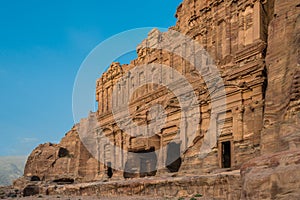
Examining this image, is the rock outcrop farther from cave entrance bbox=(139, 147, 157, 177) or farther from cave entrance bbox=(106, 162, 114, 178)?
cave entrance bbox=(106, 162, 114, 178)

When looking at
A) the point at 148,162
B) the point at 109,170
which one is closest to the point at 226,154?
the point at 148,162

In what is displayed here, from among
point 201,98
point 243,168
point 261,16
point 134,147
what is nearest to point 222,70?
point 201,98

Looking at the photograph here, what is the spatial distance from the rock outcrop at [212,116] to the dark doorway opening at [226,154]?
0.26 ft

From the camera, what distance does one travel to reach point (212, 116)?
28219mm

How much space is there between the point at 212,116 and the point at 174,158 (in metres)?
5.29

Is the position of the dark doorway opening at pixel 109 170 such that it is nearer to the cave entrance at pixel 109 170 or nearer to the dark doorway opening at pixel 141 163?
the cave entrance at pixel 109 170

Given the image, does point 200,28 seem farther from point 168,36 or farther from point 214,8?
point 168,36

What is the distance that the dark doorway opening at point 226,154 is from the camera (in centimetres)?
2687

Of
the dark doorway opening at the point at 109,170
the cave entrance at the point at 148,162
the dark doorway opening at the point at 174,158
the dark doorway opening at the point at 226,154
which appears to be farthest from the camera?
the dark doorway opening at the point at 109,170

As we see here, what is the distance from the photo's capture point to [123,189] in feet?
88.4

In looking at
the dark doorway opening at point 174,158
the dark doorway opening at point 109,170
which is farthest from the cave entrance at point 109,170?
the dark doorway opening at point 174,158

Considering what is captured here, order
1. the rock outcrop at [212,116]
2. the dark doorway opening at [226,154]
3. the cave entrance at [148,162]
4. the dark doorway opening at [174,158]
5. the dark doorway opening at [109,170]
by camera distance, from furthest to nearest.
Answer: the dark doorway opening at [109,170]
the cave entrance at [148,162]
the dark doorway opening at [174,158]
the dark doorway opening at [226,154]
the rock outcrop at [212,116]

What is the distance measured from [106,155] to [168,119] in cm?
1384

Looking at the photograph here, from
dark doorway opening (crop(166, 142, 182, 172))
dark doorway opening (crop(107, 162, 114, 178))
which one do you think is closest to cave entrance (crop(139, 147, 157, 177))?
dark doorway opening (crop(166, 142, 182, 172))
